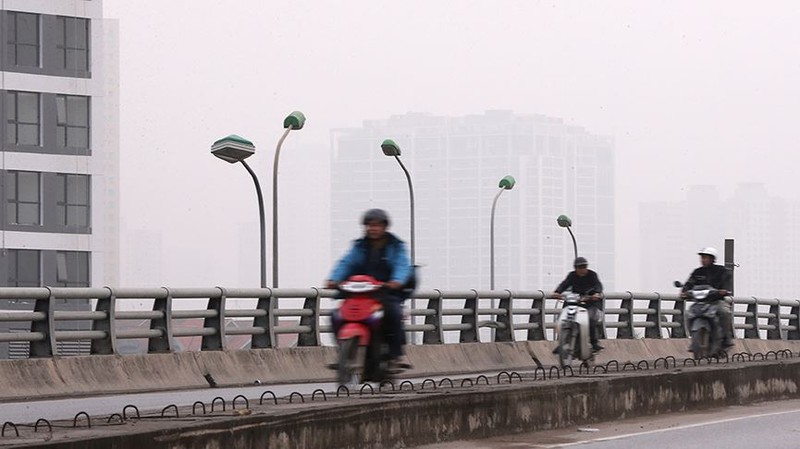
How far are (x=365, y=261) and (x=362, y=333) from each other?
2.01ft

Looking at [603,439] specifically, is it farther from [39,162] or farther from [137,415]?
[39,162]

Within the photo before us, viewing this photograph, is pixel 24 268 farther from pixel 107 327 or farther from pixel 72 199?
pixel 107 327

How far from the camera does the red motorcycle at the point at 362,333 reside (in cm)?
1485

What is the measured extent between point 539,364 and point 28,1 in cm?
5030

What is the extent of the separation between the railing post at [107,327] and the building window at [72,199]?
57.4 metres

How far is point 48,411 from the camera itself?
16.2 m

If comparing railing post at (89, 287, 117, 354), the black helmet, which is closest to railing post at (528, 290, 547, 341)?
railing post at (89, 287, 117, 354)

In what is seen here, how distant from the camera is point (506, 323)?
2922cm

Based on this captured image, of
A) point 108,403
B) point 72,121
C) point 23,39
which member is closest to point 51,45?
point 23,39

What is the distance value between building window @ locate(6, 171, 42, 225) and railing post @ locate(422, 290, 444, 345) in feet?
163

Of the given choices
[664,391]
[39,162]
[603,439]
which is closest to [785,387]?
[664,391]

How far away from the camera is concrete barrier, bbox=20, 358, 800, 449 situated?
10.3m

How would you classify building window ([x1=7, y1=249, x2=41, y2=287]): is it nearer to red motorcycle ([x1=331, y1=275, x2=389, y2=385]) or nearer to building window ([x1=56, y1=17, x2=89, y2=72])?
building window ([x1=56, y1=17, x2=89, y2=72])

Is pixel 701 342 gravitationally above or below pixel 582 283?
below
